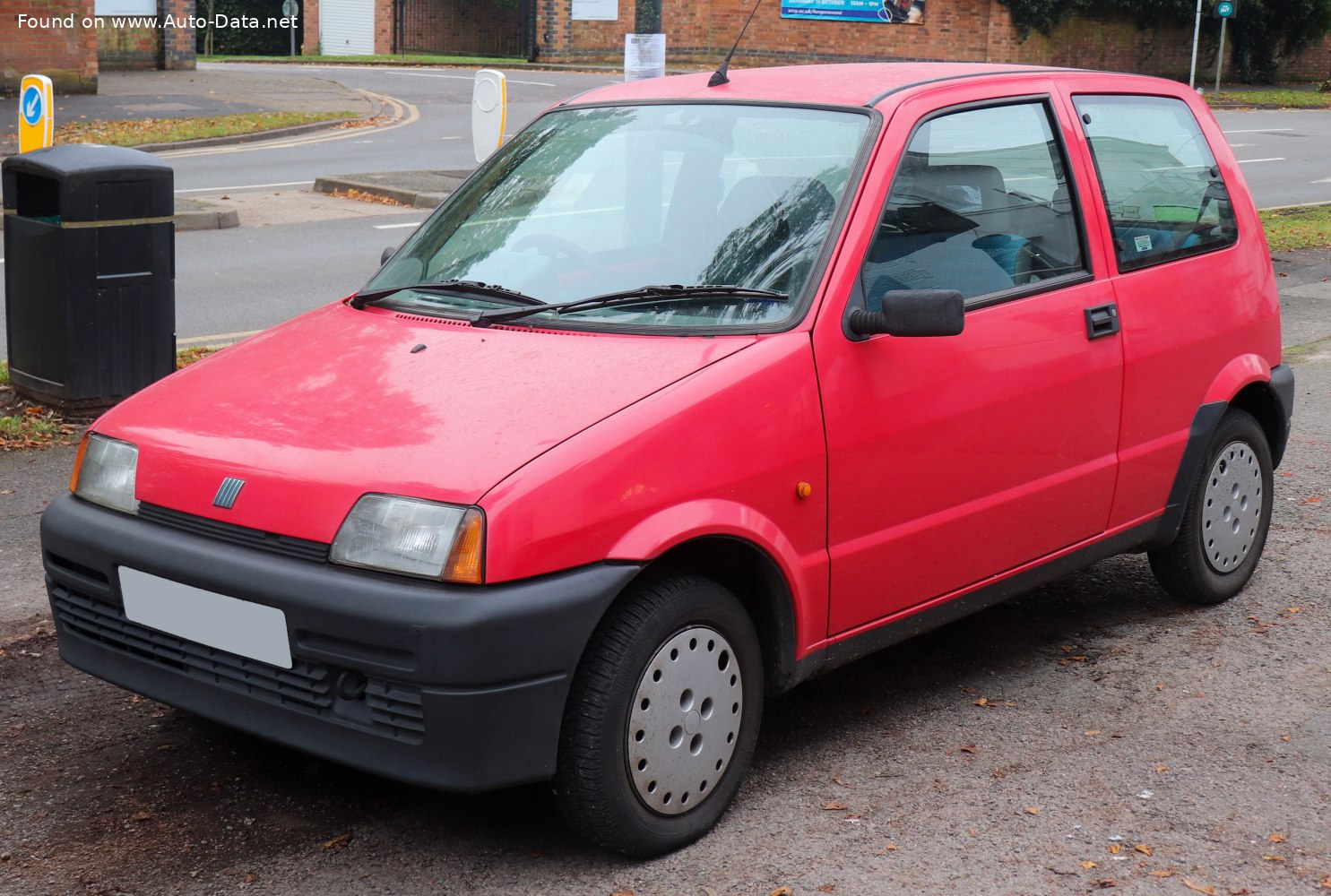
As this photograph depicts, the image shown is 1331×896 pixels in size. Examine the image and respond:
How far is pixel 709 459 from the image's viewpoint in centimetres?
341

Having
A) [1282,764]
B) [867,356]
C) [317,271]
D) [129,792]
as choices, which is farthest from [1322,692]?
[317,271]

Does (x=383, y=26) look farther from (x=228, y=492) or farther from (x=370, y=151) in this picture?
(x=228, y=492)

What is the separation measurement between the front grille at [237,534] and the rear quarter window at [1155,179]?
2732mm

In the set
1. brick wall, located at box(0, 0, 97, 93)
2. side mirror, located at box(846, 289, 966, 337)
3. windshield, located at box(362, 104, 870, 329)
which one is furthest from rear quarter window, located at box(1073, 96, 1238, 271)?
brick wall, located at box(0, 0, 97, 93)

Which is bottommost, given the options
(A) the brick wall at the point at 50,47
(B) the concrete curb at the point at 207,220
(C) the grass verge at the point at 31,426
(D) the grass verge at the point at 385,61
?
(C) the grass verge at the point at 31,426

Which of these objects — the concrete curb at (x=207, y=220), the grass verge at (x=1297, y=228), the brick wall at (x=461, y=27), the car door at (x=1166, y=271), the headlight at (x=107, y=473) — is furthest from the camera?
the brick wall at (x=461, y=27)

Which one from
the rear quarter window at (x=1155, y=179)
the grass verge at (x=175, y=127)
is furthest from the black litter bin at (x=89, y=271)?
the grass verge at (x=175, y=127)

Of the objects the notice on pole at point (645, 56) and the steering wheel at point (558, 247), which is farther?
the notice on pole at point (645, 56)

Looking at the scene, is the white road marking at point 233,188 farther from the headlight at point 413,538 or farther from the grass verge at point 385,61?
the grass verge at point 385,61

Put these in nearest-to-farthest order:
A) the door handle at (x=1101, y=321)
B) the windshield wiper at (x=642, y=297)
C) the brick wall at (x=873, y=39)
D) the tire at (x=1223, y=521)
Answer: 1. the windshield wiper at (x=642, y=297)
2. the door handle at (x=1101, y=321)
3. the tire at (x=1223, y=521)
4. the brick wall at (x=873, y=39)

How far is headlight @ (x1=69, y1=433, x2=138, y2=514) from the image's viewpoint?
3.56m

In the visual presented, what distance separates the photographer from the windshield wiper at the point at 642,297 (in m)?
3.78

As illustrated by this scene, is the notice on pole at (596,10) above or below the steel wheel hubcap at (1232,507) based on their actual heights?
above

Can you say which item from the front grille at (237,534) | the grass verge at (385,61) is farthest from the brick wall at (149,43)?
the front grille at (237,534)
